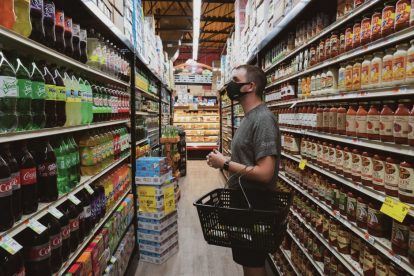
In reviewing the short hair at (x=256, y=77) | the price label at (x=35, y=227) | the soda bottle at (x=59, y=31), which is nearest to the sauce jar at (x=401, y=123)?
the short hair at (x=256, y=77)

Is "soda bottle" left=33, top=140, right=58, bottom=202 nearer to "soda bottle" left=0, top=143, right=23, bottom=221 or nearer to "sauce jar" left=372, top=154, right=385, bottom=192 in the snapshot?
"soda bottle" left=0, top=143, right=23, bottom=221

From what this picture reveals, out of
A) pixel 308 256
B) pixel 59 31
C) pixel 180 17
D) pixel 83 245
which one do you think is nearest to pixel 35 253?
pixel 83 245

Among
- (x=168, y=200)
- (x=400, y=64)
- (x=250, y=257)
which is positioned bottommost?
(x=168, y=200)

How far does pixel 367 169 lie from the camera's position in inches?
75.5

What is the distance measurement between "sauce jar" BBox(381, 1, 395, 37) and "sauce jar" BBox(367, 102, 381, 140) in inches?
16.8

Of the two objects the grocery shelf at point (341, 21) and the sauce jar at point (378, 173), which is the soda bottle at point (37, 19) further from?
the sauce jar at point (378, 173)

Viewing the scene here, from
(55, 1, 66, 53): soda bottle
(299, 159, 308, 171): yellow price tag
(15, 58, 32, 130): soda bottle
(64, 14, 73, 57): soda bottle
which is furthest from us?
(299, 159, 308, 171): yellow price tag

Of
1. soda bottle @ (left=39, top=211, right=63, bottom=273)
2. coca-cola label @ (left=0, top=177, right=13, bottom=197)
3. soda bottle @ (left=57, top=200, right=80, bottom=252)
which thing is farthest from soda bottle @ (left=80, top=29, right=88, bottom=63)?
coca-cola label @ (left=0, top=177, right=13, bottom=197)

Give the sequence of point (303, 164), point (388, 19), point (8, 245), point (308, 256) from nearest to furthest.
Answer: point (8, 245) → point (388, 19) → point (308, 256) → point (303, 164)

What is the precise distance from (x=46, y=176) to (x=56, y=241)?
14.6 inches

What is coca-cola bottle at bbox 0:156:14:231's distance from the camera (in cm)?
129

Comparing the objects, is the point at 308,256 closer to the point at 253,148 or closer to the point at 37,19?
the point at 253,148

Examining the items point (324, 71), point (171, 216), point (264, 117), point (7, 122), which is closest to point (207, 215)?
point (264, 117)

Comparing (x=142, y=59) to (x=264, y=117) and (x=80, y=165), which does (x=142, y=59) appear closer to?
(x=80, y=165)
